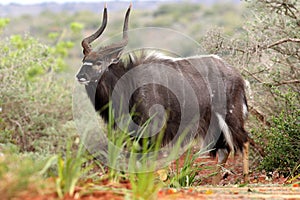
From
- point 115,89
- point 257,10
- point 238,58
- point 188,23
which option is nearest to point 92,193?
point 115,89

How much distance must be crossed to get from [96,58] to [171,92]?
3.86 ft

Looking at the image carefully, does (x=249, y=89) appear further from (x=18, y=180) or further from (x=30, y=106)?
(x=18, y=180)

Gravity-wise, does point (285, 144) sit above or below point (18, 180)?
below

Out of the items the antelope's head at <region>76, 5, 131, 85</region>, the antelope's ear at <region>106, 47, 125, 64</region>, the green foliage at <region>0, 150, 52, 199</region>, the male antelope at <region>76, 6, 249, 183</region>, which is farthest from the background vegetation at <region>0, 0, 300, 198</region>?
the antelope's ear at <region>106, 47, 125, 64</region>

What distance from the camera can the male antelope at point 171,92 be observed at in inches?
301

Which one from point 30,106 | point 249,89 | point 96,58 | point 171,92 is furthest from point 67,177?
point 30,106

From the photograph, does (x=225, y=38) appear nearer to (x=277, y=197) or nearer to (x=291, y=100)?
(x=291, y=100)

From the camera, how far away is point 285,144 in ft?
24.8

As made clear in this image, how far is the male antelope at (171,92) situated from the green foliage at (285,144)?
0.57 m

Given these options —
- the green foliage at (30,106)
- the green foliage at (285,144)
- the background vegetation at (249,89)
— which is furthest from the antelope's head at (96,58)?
the green foliage at (30,106)

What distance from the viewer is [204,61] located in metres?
8.50

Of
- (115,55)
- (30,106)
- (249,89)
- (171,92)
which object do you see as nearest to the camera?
(115,55)

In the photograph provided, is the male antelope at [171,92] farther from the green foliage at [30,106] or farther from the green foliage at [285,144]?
the green foliage at [30,106]

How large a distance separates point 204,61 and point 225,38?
0.82 metres
